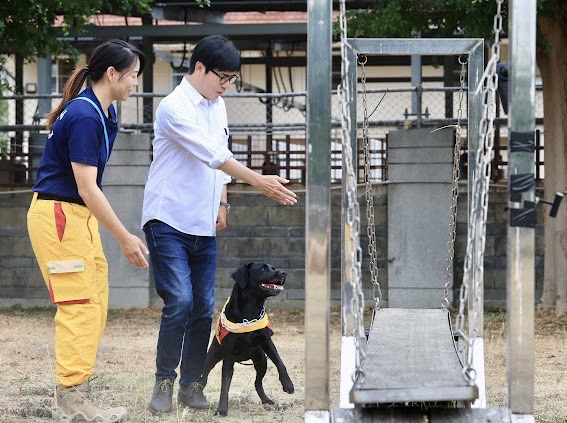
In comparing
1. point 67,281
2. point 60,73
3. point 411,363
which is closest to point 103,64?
point 67,281

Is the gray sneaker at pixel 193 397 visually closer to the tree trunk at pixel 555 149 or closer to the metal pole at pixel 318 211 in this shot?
the metal pole at pixel 318 211

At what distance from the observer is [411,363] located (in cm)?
395

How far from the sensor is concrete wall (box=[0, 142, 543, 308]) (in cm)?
1073

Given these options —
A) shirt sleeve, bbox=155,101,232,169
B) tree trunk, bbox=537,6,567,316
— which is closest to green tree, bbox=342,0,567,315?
tree trunk, bbox=537,6,567,316

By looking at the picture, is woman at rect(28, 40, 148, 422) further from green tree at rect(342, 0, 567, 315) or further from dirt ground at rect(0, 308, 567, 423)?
green tree at rect(342, 0, 567, 315)

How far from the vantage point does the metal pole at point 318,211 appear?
3362 mm

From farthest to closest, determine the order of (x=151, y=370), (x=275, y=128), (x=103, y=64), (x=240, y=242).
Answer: (x=275, y=128) → (x=240, y=242) → (x=151, y=370) → (x=103, y=64)

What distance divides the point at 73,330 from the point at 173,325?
58cm

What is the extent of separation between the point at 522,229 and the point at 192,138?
1825 mm

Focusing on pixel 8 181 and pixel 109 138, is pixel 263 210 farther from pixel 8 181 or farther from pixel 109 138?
pixel 109 138

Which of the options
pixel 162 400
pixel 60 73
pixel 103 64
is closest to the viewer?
pixel 103 64

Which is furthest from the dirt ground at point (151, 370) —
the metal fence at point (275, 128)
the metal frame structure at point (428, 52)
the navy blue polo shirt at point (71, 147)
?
the metal fence at point (275, 128)

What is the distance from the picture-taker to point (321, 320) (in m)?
3.39

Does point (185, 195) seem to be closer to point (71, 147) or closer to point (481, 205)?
point (71, 147)
